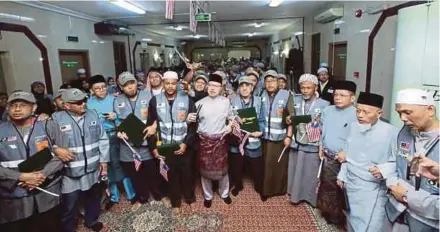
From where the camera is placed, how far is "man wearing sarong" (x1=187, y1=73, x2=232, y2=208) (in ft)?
9.96

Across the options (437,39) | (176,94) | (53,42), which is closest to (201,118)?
(176,94)

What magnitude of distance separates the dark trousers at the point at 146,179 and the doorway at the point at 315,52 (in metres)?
5.94

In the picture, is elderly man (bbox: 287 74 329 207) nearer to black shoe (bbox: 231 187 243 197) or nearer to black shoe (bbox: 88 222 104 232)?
black shoe (bbox: 231 187 243 197)

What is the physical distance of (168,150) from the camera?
2.96 metres

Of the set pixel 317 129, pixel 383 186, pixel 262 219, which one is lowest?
pixel 262 219

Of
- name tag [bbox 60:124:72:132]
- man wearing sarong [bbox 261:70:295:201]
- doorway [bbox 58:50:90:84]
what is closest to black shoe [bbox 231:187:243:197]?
man wearing sarong [bbox 261:70:295:201]

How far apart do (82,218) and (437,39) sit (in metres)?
3.94

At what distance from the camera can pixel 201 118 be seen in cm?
309

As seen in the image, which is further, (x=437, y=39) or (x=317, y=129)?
(x=317, y=129)

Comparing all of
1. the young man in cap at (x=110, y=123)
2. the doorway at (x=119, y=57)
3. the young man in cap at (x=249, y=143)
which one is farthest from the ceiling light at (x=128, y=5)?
the young man in cap at (x=249, y=143)

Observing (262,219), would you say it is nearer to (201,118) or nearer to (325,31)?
(201,118)

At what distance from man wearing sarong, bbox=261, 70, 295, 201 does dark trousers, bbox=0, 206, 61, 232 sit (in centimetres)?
216

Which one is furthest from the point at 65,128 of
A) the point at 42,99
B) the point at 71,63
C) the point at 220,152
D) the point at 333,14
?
the point at 333,14

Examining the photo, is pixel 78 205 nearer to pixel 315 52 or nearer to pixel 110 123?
pixel 110 123
